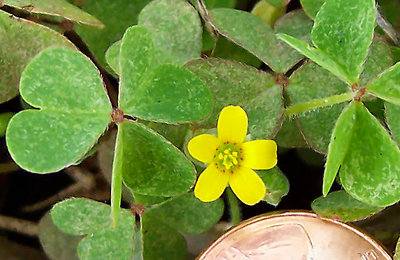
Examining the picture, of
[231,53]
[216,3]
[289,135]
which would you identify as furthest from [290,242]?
[216,3]

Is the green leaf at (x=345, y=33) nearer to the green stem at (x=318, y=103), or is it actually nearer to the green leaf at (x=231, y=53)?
the green stem at (x=318, y=103)

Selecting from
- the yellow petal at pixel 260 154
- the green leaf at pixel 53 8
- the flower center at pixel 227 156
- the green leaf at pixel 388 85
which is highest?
the green leaf at pixel 388 85

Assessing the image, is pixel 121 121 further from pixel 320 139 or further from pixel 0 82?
pixel 320 139

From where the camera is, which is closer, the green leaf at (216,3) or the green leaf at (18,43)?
the green leaf at (18,43)

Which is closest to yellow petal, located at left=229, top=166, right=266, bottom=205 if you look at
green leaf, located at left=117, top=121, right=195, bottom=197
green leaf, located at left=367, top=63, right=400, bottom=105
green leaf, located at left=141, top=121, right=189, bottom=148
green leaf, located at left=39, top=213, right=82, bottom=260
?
green leaf, located at left=117, top=121, right=195, bottom=197

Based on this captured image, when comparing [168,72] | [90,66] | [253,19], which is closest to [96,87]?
[90,66]

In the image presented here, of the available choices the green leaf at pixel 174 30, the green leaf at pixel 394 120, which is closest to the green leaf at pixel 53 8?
the green leaf at pixel 174 30

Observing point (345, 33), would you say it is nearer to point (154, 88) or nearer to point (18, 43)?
point (154, 88)

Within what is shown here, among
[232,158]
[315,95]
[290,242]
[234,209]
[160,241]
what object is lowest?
[160,241]
